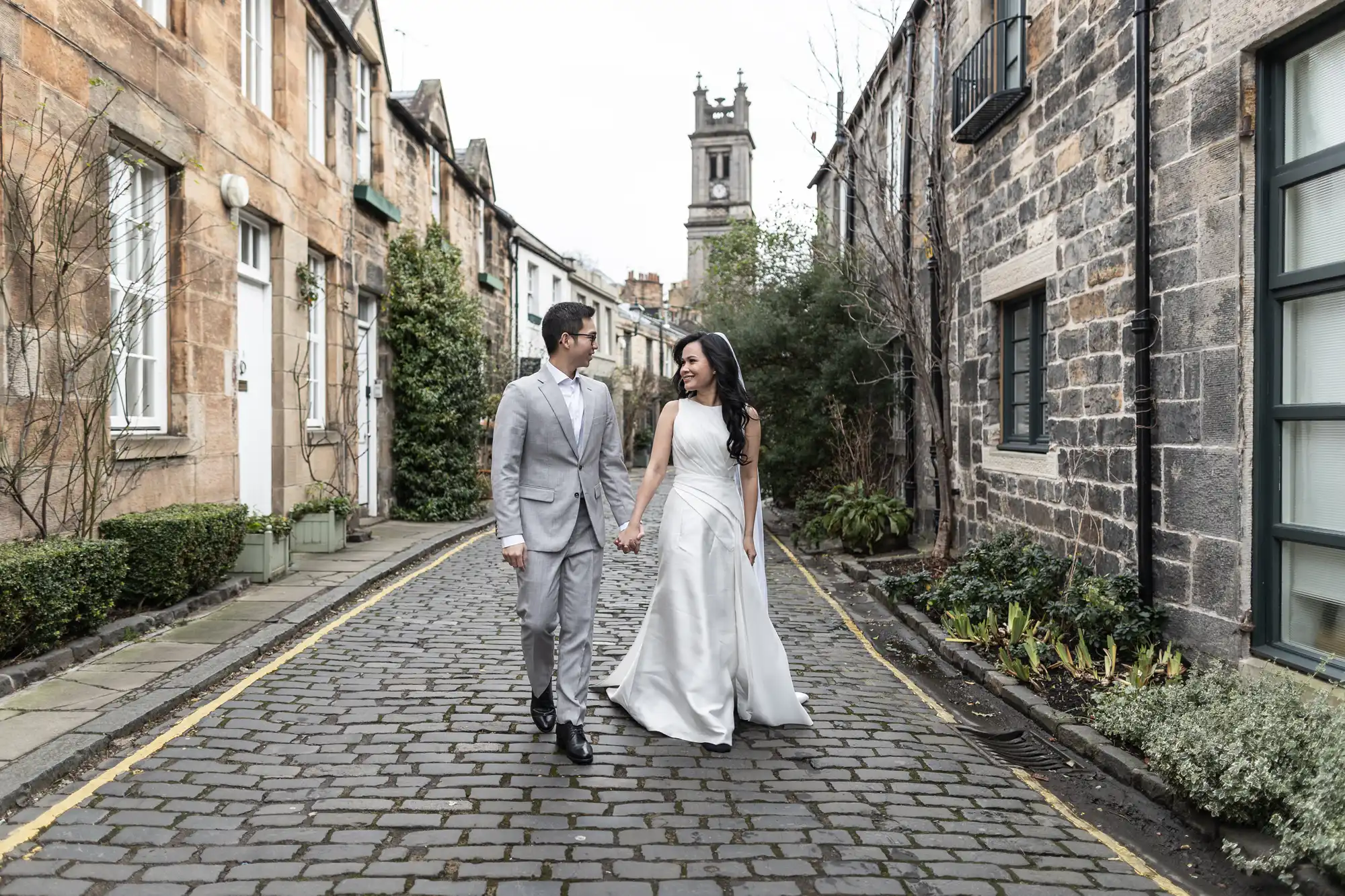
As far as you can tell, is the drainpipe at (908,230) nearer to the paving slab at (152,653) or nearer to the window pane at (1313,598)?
the window pane at (1313,598)

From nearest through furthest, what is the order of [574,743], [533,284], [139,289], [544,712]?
[574,743] → [544,712] → [139,289] → [533,284]

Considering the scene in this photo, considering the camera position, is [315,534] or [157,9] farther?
[315,534]

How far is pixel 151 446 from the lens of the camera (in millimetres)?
8422

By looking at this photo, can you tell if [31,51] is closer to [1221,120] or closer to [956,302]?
[1221,120]

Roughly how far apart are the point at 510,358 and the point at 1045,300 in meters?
14.3

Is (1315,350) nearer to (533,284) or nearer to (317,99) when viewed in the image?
(317,99)

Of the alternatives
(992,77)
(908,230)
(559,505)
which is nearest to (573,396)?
(559,505)

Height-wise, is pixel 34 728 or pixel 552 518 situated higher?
pixel 552 518

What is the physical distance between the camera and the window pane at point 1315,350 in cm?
481

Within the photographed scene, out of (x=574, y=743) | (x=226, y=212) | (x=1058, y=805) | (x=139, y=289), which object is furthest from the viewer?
(x=226, y=212)

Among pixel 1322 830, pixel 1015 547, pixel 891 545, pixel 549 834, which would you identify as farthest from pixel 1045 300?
pixel 549 834

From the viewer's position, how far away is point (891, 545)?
12.0 meters

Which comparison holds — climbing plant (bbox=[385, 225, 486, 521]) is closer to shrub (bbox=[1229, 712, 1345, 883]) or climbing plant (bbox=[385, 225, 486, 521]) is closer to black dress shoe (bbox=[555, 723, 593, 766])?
black dress shoe (bbox=[555, 723, 593, 766])

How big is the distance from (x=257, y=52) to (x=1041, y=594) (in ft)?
31.6
